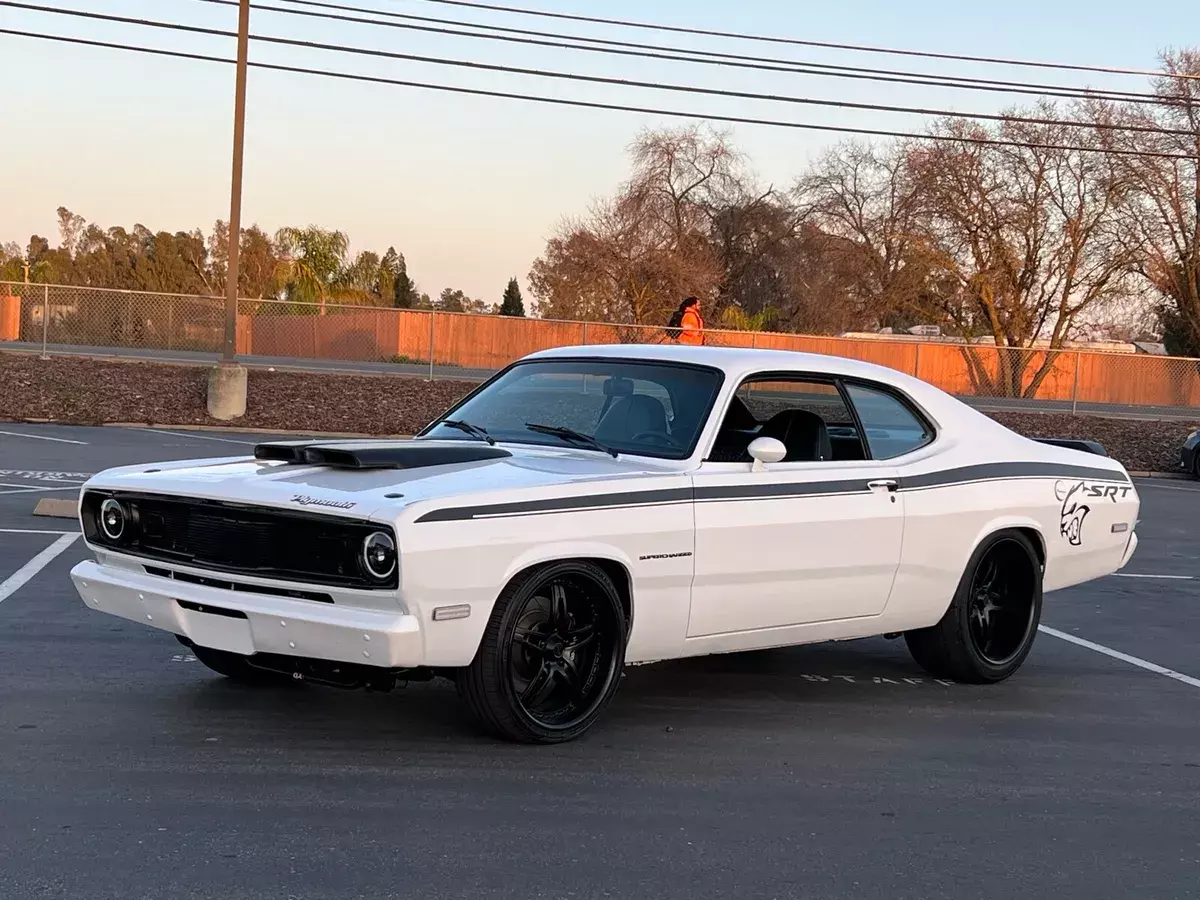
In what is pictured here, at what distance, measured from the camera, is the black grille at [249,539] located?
514 centimetres

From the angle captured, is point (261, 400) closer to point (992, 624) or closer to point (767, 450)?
point (992, 624)

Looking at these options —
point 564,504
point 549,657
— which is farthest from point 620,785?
point 564,504

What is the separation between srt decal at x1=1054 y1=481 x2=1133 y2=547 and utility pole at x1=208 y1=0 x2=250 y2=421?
16.8 metres

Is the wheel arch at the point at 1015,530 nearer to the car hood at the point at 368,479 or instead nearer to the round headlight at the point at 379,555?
the car hood at the point at 368,479

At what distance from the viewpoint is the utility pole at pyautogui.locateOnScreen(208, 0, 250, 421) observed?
75.4ft

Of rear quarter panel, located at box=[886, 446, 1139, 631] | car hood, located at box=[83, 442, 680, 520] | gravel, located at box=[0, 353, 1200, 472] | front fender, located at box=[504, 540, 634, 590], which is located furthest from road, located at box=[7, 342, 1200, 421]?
front fender, located at box=[504, 540, 634, 590]

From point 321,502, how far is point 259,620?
0.49 m

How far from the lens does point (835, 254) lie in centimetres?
6216

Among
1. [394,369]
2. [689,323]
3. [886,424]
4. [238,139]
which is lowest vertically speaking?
[394,369]

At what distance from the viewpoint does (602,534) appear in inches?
218

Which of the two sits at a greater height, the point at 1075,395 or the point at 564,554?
the point at 1075,395

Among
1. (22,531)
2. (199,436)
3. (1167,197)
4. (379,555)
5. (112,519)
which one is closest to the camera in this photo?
(379,555)

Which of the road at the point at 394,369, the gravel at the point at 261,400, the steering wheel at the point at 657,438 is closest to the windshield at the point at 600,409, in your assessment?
the steering wheel at the point at 657,438

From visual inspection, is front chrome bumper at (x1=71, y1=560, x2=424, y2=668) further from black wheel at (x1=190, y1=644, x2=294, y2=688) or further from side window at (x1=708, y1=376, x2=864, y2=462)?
side window at (x1=708, y1=376, x2=864, y2=462)
